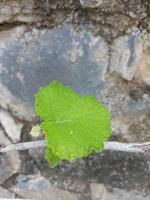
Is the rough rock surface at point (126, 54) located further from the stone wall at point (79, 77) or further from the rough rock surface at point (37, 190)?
the rough rock surface at point (37, 190)

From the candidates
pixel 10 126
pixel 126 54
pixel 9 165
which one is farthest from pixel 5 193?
pixel 126 54

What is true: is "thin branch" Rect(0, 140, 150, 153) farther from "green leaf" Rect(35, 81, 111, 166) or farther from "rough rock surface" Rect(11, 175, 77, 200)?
"rough rock surface" Rect(11, 175, 77, 200)

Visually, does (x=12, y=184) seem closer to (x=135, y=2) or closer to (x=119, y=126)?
(x=119, y=126)

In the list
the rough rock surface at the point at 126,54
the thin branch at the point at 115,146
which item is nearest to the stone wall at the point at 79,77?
the rough rock surface at the point at 126,54

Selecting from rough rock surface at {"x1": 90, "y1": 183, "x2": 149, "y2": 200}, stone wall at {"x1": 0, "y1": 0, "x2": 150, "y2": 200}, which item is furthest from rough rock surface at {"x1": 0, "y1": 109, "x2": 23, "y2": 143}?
rough rock surface at {"x1": 90, "y1": 183, "x2": 149, "y2": 200}

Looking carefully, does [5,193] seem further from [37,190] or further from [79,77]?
[79,77]
